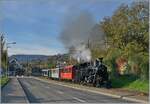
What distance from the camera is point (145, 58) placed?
41.5 metres

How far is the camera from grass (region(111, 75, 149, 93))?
39.2 metres

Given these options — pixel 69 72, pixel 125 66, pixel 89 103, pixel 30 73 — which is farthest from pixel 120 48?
pixel 30 73

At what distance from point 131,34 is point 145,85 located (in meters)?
10.00

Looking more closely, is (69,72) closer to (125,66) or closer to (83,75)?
(83,75)

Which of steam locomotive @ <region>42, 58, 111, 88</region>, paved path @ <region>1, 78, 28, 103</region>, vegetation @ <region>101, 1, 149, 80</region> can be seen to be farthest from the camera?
steam locomotive @ <region>42, 58, 111, 88</region>

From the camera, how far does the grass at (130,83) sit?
129ft

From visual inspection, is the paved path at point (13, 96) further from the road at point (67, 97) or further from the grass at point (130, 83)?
the grass at point (130, 83)

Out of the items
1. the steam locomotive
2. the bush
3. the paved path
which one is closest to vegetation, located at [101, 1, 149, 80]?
the bush

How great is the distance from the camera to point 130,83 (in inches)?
1747

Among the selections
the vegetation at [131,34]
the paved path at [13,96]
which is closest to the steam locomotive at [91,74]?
the vegetation at [131,34]

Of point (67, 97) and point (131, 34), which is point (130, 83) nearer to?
point (131, 34)

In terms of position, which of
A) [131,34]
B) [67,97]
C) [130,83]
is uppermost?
[131,34]

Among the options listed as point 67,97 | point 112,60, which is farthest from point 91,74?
point 67,97

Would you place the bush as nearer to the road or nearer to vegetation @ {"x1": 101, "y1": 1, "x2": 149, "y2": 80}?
vegetation @ {"x1": 101, "y1": 1, "x2": 149, "y2": 80}
